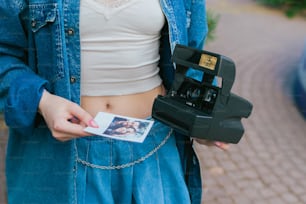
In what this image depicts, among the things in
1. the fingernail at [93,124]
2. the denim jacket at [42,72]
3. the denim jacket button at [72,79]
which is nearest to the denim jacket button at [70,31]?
the denim jacket at [42,72]

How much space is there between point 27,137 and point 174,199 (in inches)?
18.1

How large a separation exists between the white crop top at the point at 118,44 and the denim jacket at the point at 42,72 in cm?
3

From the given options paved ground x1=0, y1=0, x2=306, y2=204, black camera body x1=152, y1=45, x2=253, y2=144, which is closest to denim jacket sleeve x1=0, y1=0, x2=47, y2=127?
black camera body x1=152, y1=45, x2=253, y2=144

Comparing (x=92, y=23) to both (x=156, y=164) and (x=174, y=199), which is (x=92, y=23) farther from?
(x=174, y=199)

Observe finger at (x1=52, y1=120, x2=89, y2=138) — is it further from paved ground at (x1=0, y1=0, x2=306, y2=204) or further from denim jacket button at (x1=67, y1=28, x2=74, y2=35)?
paved ground at (x1=0, y1=0, x2=306, y2=204)

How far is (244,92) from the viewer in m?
4.84

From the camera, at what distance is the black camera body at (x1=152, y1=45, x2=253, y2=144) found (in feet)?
3.80

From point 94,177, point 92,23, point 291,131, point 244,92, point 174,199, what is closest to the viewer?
point 92,23

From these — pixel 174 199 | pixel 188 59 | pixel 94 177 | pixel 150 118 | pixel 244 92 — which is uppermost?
pixel 188 59

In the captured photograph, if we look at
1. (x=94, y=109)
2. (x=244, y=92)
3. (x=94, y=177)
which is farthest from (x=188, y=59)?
(x=244, y=92)

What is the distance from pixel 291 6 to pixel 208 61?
7.56 m

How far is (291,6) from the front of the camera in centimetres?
824

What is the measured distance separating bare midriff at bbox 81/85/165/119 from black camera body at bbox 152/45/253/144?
0.40 feet

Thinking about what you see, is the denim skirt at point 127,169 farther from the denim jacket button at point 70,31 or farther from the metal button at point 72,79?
the denim jacket button at point 70,31
